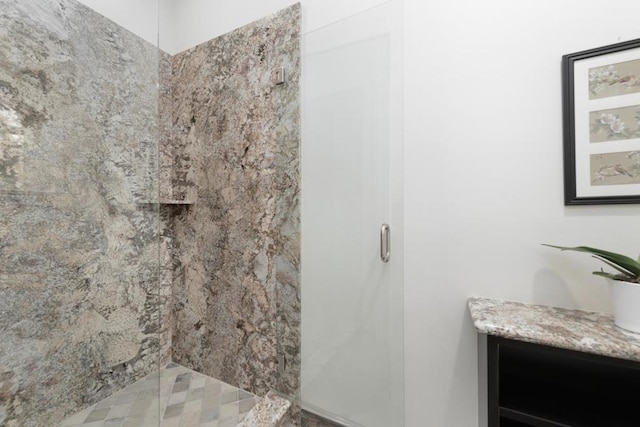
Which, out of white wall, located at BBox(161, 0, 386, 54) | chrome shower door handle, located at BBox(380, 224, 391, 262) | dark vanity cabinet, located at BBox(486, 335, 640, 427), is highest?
white wall, located at BBox(161, 0, 386, 54)

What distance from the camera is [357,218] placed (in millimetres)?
1223

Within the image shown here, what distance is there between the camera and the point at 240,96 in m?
1.51

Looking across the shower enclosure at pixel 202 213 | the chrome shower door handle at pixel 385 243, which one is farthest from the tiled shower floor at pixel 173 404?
the chrome shower door handle at pixel 385 243

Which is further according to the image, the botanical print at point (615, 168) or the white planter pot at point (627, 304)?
the botanical print at point (615, 168)

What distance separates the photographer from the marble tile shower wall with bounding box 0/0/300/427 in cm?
85

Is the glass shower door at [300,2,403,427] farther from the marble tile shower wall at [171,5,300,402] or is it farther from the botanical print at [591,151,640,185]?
the botanical print at [591,151,640,185]

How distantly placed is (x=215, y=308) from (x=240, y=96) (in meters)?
1.26

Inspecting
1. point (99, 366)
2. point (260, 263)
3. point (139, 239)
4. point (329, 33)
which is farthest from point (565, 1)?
point (99, 366)

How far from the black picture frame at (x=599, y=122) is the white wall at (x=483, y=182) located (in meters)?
0.03

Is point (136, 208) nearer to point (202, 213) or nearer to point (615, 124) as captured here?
point (202, 213)

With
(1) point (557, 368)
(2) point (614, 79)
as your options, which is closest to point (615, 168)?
(2) point (614, 79)

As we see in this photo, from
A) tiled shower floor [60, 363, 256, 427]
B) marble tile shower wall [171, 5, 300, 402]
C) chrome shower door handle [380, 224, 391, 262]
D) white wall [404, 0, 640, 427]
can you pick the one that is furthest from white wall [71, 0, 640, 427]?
tiled shower floor [60, 363, 256, 427]

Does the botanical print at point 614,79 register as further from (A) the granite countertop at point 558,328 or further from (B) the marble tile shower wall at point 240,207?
(B) the marble tile shower wall at point 240,207

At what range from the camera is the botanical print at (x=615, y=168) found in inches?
35.2
